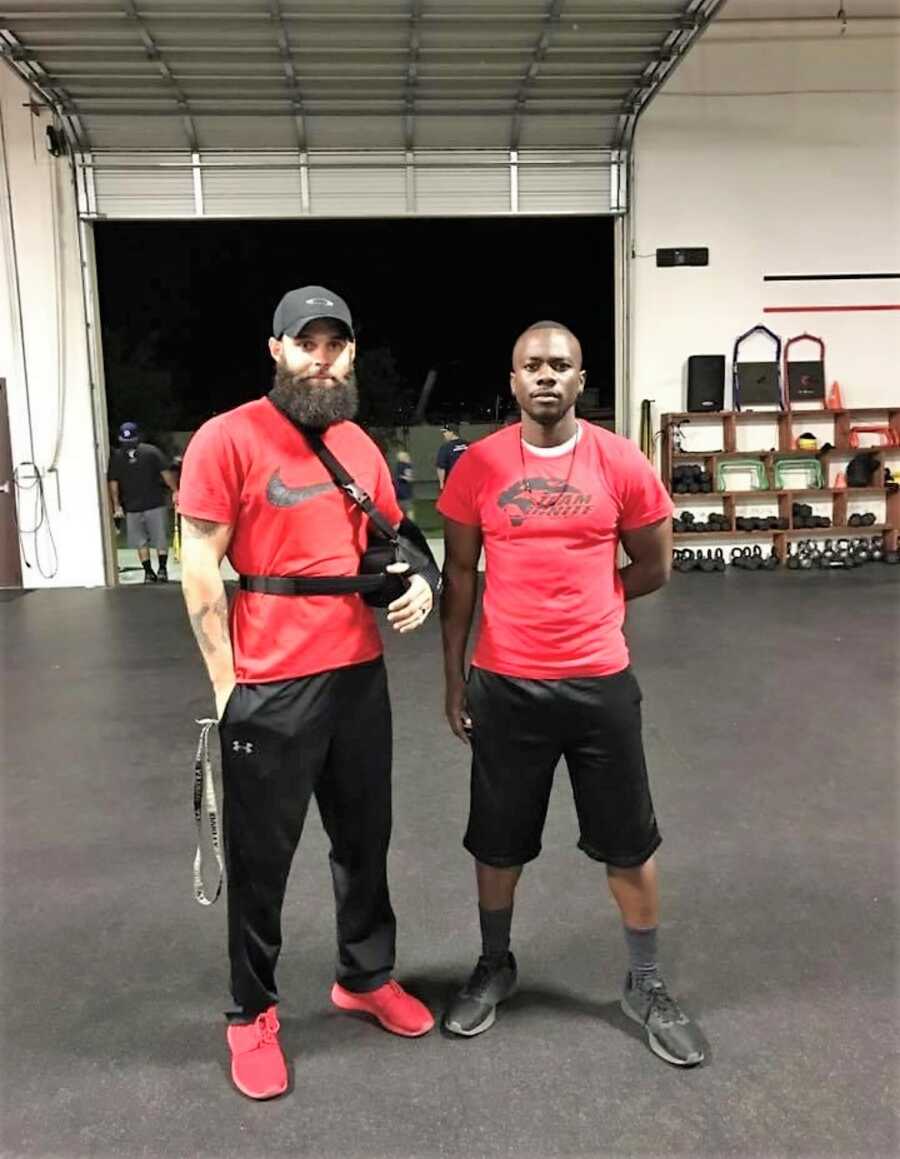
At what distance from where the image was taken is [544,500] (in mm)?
1793

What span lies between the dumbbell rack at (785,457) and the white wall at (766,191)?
433mm

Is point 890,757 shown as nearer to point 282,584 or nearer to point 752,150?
point 282,584

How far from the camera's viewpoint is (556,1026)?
6.49 feet

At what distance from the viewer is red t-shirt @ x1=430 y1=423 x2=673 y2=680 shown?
1.79 m

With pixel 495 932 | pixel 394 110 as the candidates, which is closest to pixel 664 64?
pixel 394 110

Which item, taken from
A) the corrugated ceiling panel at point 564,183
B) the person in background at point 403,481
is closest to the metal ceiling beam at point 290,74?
→ the corrugated ceiling panel at point 564,183

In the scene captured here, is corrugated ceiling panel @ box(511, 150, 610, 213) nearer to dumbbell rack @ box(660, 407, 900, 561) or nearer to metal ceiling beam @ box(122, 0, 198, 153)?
dumbbell rack @ box(660, 407, 900, 561)

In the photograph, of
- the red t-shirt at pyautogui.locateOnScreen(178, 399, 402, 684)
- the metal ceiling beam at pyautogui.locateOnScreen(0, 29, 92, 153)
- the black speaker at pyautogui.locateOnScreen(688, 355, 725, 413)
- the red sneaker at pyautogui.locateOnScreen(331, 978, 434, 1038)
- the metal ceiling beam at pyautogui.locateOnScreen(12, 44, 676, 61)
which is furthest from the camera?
the black speaker at pyautogui.locateOnScreen(688, 355, 725, 413)

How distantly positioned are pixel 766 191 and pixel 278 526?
7594 mm

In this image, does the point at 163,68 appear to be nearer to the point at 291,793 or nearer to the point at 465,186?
the point at 465,186

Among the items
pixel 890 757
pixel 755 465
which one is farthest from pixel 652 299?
pixel 890 757

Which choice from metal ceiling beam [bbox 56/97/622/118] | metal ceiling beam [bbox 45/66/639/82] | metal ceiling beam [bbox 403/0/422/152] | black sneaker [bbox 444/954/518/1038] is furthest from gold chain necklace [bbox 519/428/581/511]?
metal ceiling beam [bbox 56/97/622/118]

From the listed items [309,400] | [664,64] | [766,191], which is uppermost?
[664,64]

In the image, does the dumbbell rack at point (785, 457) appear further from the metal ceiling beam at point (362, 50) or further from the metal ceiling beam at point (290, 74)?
the metal ceiling beam at point (290, 74)
